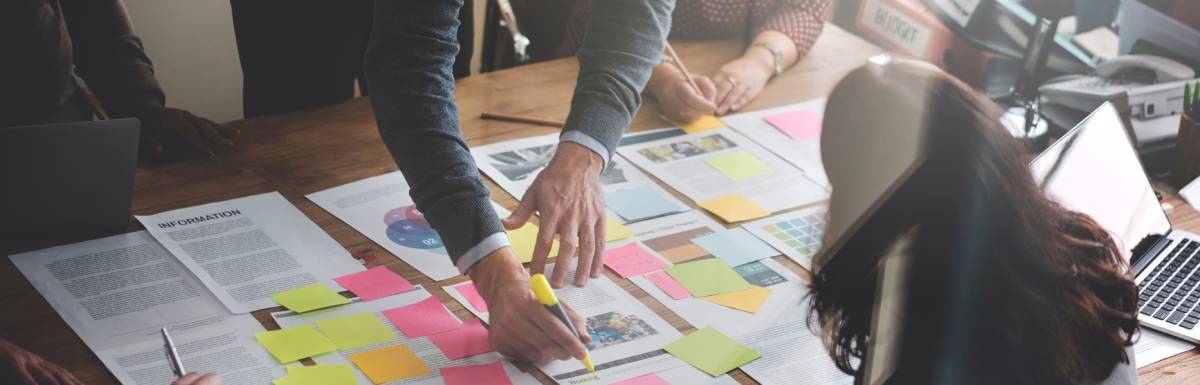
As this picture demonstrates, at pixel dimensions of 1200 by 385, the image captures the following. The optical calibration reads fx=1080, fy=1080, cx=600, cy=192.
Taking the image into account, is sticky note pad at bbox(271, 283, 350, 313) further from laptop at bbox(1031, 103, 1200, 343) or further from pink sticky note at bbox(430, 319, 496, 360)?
laptop at bbox(1031, 103, 1200, 343)

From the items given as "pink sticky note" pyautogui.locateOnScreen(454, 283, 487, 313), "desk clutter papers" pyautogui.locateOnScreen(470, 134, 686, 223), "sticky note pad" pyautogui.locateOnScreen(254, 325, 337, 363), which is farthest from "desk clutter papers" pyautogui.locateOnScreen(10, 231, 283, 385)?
"desk clutter papers" pyautogui.locateOnScreen(470, 134, 686, 223)

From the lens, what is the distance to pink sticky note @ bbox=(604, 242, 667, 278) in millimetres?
1336

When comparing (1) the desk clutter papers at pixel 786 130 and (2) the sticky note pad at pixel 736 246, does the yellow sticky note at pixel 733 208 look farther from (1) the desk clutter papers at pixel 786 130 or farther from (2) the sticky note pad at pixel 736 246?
(1) the desk clutter papers at pixel 786 130

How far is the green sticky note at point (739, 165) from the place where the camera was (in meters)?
1.61

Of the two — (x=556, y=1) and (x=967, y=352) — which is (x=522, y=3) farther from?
(x=967, y=352)

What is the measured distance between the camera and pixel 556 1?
2.14 m

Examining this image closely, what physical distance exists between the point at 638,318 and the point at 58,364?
0.60 meters

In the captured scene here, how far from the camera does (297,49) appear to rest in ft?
5.72

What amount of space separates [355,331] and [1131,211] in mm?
937

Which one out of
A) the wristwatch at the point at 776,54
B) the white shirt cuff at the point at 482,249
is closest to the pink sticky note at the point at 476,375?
the white shirt cuff at the point at 482,249

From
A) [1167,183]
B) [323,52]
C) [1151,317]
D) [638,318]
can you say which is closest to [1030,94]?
[1167,183]

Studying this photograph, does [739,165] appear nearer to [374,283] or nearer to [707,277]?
[707,277]

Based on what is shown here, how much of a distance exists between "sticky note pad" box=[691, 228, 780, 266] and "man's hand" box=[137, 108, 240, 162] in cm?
68

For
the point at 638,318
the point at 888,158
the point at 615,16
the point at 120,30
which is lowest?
the point at 638,318
